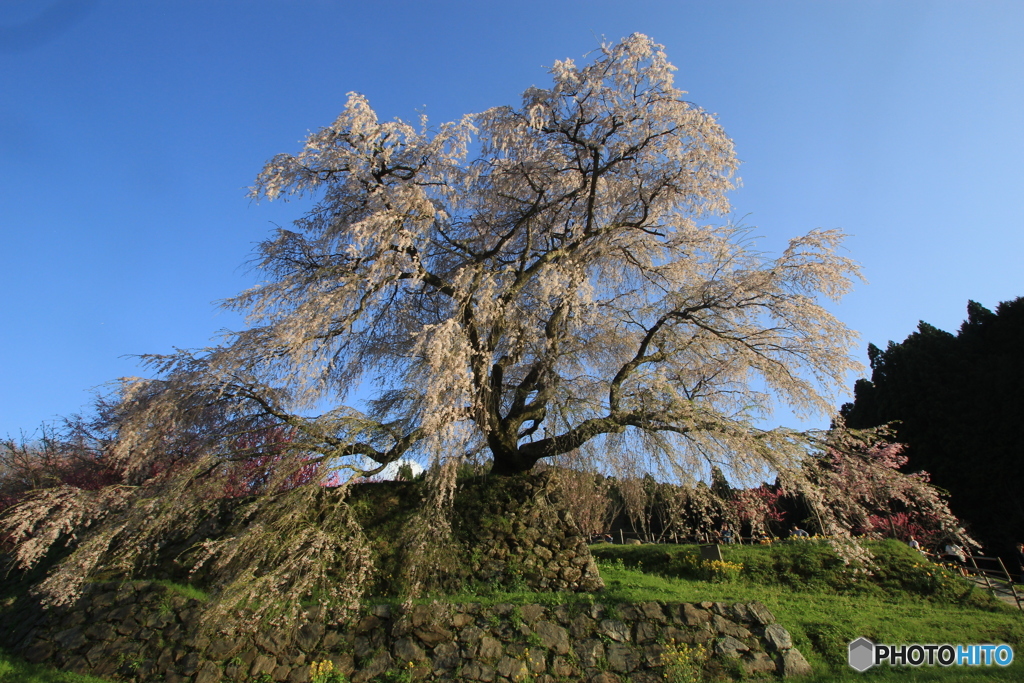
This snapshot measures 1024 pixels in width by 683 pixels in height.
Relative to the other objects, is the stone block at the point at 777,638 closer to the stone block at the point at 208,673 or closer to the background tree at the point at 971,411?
the stone block at the point at 208,673

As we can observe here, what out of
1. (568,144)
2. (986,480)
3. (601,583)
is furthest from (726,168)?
(986,480)

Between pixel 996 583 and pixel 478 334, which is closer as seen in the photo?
pixel 478 334

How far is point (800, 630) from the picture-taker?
739 cm

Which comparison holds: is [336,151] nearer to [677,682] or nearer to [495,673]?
[495,673]

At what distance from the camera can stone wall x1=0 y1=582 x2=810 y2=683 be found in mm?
6594

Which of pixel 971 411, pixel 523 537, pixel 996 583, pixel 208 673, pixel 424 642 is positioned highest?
pixel 971 411

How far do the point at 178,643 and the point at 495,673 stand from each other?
4209mm

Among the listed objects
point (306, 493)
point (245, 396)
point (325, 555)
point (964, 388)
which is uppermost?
point (964, 388)

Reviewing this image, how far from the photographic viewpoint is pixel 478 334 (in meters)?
7.73

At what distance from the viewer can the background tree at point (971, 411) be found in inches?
748

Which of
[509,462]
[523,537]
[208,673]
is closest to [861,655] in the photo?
[523,537]

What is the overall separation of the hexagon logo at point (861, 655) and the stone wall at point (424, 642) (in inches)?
27.8

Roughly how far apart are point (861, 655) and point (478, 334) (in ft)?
22.4

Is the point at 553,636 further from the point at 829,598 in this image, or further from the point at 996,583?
the point at 996,583
